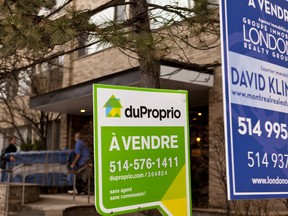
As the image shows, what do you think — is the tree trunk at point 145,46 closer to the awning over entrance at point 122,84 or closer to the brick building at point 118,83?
the brick building at point 118,83

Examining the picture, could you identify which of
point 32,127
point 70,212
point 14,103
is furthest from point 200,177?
point 14,103

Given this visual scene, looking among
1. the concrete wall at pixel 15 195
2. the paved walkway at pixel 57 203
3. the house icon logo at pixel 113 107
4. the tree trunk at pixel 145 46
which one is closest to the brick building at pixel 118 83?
the tree trunk at pixel 145 46

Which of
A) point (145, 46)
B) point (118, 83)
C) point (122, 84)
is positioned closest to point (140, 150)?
point (145, 46)

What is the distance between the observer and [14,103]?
65.1ft

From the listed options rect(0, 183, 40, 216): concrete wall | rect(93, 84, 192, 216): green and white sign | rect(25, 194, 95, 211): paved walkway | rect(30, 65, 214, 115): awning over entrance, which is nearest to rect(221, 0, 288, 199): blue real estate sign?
rect(93, 84, 192, 216): green and white sign

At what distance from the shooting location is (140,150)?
3305 millimetres

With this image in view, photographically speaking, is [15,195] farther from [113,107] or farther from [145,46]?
[113,107]

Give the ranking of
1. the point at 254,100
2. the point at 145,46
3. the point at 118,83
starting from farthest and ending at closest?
the point at 118,83 < the point at 145,46 < the point at 254,100

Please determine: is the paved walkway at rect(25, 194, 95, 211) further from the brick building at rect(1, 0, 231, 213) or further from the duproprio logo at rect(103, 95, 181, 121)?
the duproprio logo at rect(103, 95, 181, 121)

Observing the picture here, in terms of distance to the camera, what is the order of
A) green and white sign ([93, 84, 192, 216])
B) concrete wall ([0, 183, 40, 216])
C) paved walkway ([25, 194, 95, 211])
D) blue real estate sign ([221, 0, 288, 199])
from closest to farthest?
blue real estate sign ([221, 0, 288, 199]), green and white sign ([93, 84, 192, 216]), paved walkway ([25, 194, 95, 211]), concrete wall ([0, 183, 40, 216])

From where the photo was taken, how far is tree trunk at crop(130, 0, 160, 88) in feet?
18.8

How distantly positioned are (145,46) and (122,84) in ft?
19.0

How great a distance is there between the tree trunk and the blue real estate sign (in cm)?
295

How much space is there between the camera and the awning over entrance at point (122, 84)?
1088 cm
